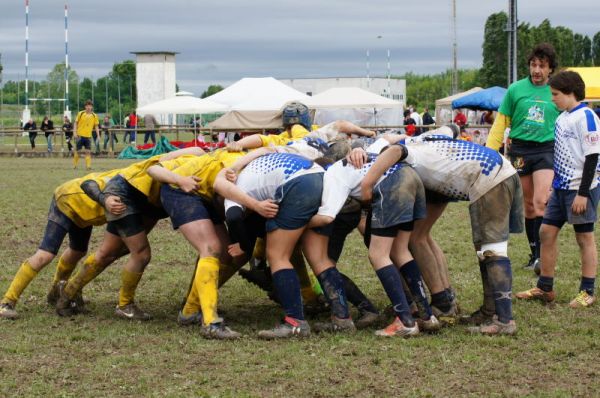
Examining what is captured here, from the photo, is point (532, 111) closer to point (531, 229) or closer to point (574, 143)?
point (574, 143)

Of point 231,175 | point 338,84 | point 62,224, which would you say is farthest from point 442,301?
point 338,84

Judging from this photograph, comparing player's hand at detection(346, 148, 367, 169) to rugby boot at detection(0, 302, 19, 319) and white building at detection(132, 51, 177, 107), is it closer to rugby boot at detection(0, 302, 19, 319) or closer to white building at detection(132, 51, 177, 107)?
rugby boot at detection(0, 302, 19, 319)

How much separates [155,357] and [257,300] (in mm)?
2415

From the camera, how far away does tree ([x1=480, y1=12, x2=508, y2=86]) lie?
56.4 meters

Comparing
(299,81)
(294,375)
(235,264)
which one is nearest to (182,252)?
(235,264)

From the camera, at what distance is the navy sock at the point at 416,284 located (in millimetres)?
7227

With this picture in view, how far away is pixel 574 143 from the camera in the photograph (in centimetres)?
804

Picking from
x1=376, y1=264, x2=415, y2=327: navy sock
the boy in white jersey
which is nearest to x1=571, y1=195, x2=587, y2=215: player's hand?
the boy in white jersey

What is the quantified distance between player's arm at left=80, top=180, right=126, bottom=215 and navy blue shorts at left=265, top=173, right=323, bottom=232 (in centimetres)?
132

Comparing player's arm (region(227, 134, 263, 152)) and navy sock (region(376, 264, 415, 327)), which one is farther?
player's arm (region(227, 134, 263, 152))

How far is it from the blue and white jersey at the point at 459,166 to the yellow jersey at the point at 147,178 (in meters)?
1.79

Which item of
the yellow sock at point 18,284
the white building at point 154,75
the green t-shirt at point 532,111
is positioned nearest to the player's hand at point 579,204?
the green t-shirt at point 532,111

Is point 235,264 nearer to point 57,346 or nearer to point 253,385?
point 57,346

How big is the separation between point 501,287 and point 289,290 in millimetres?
1524
